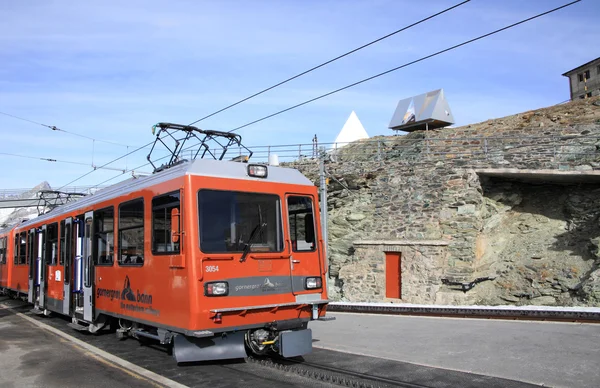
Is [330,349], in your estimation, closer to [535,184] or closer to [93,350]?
[93,350]

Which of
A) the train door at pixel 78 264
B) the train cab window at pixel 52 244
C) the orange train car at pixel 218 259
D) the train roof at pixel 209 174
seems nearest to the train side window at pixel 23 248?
the train cab window at pixel 52 244

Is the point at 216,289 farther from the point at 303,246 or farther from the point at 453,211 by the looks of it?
the point at 453,211

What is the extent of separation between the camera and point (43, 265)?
15219mm

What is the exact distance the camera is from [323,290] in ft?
28.3

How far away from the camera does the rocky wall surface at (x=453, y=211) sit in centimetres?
1864

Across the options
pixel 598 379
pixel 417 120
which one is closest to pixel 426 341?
pixel 598 379

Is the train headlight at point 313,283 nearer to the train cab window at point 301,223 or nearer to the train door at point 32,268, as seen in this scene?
the train cab window at point 301,223

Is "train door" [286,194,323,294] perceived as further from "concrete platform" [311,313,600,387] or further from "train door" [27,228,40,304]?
"train door" [27,228,40,304]

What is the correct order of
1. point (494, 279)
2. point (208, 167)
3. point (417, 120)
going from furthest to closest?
point (417, 120), point (494, 279), point (208, 167)

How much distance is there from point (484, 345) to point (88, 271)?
8272mm

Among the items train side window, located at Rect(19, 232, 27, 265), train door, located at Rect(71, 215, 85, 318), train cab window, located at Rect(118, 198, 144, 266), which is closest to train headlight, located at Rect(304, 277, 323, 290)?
train cab window, located at Rect(118, 198, 144, 266)

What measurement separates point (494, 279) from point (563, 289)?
2.49 m

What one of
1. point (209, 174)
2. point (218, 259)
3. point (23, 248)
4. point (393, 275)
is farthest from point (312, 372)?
point (23, 248)

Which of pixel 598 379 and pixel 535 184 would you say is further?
pixel 535 184
